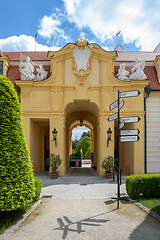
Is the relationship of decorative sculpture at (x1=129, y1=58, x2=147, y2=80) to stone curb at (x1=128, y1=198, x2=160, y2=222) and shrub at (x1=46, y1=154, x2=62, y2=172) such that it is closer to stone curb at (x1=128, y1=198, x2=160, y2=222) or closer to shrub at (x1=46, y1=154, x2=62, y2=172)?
shrub at (x1=46, y1=154, x2=62, y2=172)

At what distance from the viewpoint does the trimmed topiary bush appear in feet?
16.6

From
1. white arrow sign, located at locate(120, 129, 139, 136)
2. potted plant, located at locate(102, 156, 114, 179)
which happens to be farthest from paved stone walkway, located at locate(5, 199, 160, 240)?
potted plant, located at locate(102, 156, 114, 179)

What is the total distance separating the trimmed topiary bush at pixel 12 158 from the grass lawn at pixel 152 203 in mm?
3805

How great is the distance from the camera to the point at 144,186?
289 inches

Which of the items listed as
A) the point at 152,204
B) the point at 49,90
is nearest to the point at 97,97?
the point at 49,90

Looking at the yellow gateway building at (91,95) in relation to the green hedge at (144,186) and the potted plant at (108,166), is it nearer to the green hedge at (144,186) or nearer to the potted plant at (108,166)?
the potted plant at (108,166)

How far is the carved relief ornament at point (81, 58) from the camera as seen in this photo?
13836 mm

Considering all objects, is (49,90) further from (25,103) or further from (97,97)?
(97,97)

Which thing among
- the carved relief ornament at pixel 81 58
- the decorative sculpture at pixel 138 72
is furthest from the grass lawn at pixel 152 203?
the carved relief ornament at pixel 81 58

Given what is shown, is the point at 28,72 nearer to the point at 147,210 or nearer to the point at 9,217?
the point at 9,217

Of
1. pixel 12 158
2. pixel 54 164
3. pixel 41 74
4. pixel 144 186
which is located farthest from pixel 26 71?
pixel 144 186

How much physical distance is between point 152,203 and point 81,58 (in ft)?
34.6

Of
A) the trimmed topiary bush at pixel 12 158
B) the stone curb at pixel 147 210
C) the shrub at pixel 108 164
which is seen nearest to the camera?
the trimmed topiary bush at pixel 12 158

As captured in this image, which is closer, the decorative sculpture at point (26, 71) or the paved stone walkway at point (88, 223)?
the paved stone walkway at point (88, 223)
